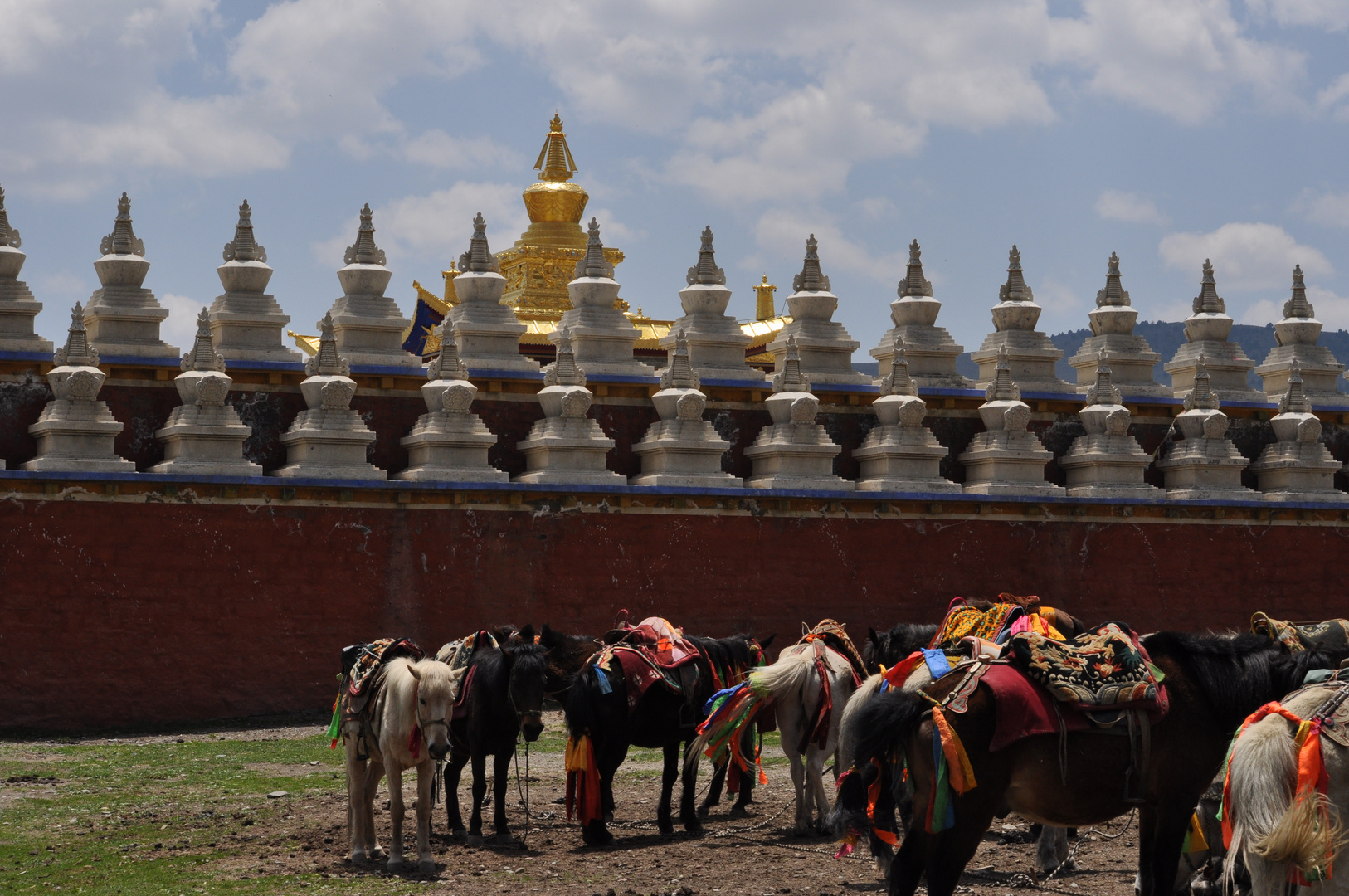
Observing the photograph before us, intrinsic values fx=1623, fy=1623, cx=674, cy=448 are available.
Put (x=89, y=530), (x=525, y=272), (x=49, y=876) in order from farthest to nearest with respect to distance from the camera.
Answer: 1. (x=525, y=272)
2. (x=89, y=530)
3. (x=49, y=876)

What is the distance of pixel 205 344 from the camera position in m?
22.6

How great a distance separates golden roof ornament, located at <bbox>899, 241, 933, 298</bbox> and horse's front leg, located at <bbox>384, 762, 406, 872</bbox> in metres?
16.8

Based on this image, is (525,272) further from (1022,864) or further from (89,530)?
(1022,864)

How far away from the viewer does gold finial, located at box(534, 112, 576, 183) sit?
1235 inches

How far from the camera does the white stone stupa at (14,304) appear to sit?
22.5 m

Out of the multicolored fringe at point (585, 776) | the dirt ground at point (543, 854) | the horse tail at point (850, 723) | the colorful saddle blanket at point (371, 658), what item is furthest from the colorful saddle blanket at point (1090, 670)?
the colorful saddle blanket at point (371, 658)

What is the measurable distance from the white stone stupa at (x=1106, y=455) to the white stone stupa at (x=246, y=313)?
12.5 metres

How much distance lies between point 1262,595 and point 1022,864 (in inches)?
594

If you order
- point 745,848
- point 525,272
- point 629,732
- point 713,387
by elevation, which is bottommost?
point 745,848

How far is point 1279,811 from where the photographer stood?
8141mm

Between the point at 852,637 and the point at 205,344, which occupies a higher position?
the point at 205,344

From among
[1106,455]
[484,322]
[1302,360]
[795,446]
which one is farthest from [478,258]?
[1302,360]

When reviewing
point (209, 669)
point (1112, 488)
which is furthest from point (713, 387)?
point (209, 669)

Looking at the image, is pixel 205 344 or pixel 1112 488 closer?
pixel 205 344
